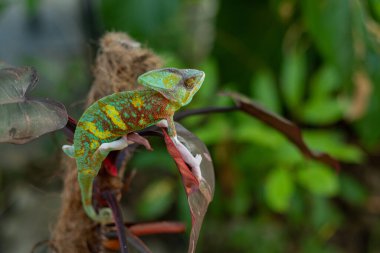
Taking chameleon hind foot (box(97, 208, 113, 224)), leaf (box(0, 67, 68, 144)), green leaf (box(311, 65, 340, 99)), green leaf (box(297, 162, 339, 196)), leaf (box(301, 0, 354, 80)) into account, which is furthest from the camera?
green leaf (box(311, 65, 340, 99))

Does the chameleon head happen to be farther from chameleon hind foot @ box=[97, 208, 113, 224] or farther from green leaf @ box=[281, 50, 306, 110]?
green leaf @ box=[281, 50, 306, 110]

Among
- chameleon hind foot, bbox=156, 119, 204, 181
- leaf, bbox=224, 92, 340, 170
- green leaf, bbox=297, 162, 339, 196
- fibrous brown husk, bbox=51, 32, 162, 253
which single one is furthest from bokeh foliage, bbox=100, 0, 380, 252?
chameleon hind foot, bbox=156, 119, 204, 181

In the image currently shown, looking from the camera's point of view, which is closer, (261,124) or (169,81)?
(169,81)

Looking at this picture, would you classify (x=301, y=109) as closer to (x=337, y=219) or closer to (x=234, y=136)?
(x=234, y=136)

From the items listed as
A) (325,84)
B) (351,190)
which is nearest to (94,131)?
(325,84)

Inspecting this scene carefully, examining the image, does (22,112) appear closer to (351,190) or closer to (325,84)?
(325,84)

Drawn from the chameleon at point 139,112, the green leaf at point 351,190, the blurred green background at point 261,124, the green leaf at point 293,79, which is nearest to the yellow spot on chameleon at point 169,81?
the chameleon at point 139,112

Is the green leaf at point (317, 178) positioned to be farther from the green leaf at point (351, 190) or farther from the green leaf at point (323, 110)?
the green leaf at point (351, 190)
